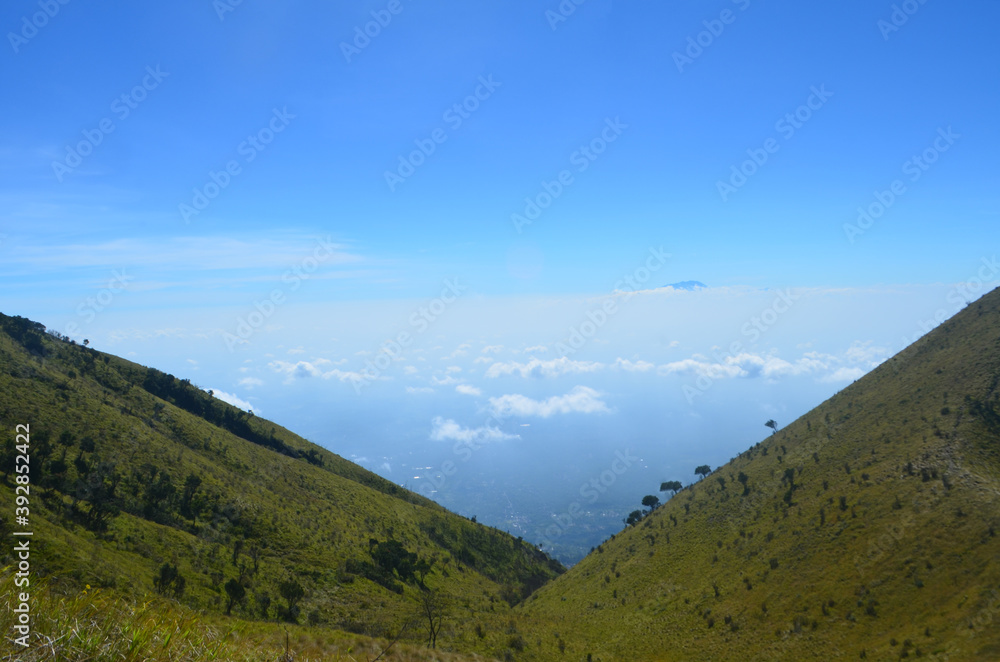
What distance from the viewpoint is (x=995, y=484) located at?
98.9 ft

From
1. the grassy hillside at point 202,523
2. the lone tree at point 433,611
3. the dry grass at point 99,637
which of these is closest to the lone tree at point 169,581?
the grassy hillside at point 202,523

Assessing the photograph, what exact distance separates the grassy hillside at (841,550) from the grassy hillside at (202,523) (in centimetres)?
1141

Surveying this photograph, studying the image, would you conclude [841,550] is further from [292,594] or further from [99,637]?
[99,637]

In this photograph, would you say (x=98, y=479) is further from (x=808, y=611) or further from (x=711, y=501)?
(x=711, y=501)

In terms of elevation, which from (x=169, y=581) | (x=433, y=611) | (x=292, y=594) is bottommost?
(x=433, y=611)

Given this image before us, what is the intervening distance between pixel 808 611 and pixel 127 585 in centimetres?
4023

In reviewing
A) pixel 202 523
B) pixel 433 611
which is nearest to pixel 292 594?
pixel 433 611

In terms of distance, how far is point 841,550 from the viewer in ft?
106

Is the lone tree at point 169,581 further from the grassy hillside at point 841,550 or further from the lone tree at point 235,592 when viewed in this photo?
the grassy hillside at point 841,550

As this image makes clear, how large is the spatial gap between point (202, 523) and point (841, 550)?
53.9 m

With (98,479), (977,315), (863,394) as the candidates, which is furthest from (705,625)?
(977,315)

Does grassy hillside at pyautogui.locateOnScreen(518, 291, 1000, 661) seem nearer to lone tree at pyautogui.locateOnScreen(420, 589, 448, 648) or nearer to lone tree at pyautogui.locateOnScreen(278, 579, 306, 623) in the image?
lone tree at pyautogui.locateOnScreen(420, 589, 448, 648)

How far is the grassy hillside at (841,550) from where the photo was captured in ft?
81.3

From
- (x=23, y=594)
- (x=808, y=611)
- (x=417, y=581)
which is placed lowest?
(x=417, y=581)
